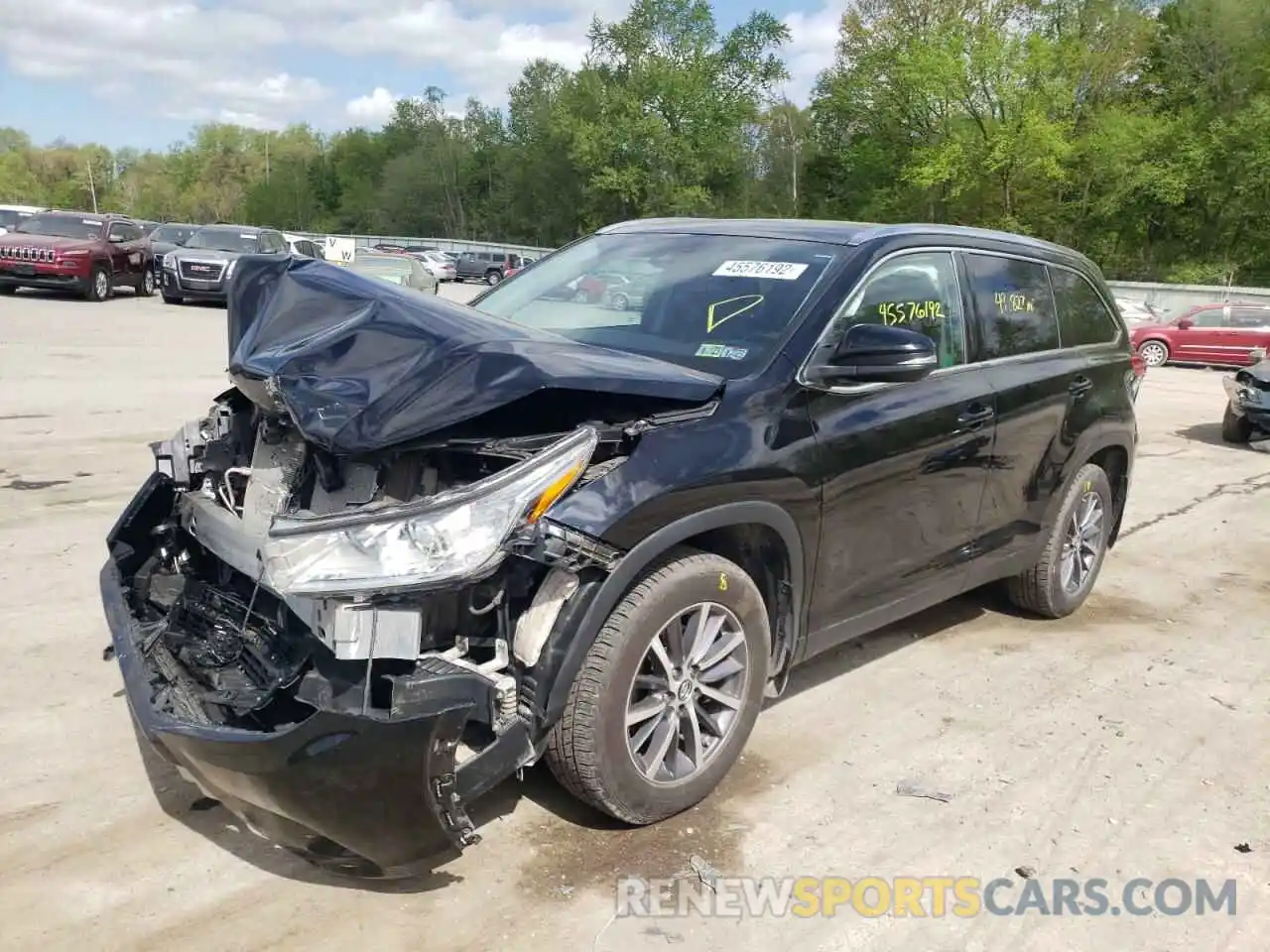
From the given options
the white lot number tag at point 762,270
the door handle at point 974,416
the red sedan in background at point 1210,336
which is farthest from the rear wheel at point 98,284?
the red sedan in background at point 1210,336

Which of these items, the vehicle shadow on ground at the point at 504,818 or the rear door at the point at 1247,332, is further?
the rear door at the point at 1247,332

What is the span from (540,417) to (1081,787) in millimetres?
2356

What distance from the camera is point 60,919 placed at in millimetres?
2715

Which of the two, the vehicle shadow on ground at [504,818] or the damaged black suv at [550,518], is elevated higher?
the damaged black suv at [550,518]

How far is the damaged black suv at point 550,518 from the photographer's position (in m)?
2.62

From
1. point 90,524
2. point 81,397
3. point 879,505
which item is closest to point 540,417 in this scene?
point 879,505

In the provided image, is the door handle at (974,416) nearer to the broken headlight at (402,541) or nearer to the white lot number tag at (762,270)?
the white lot number tag at (762,270)

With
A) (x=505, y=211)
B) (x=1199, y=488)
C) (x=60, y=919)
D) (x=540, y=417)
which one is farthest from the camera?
(x=505, y=211)

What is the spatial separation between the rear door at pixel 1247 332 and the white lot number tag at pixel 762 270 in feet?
70.8

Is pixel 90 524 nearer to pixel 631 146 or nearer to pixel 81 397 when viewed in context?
pixel 81 397

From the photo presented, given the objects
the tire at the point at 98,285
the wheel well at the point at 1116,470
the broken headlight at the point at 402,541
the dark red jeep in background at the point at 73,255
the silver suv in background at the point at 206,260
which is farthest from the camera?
the silver suv in background at the point at 206,260

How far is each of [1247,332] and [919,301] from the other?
21.6 m

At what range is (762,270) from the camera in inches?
156

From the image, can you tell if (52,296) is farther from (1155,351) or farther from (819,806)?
(1155,351)
